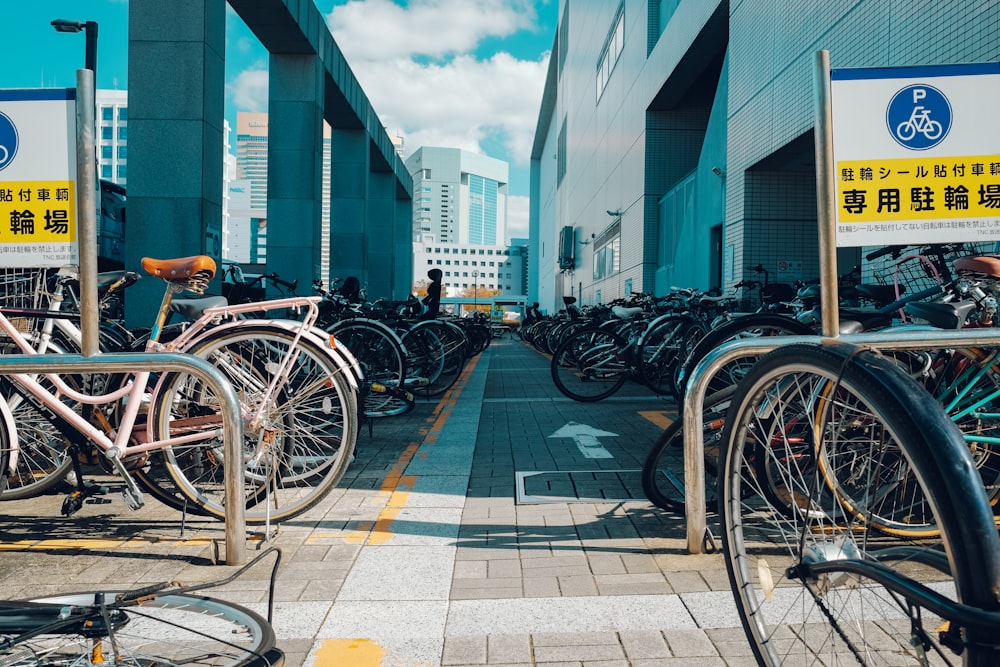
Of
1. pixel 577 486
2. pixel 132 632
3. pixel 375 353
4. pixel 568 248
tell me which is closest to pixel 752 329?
pixel 577 486

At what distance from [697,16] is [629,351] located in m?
9.90

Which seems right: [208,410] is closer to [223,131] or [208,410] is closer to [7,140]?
[7,140]

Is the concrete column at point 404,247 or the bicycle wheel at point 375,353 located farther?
the concrete column at point 404,247

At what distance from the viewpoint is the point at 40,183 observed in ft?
10.8

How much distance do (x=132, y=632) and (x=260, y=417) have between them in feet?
4.85

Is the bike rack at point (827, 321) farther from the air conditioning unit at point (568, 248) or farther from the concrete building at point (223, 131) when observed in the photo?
the air conditioning unit at point (568, 248)

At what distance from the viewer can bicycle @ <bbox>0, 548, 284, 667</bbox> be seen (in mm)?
1920

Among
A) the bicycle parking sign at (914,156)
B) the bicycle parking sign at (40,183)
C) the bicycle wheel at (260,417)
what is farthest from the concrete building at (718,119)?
the bicycle parking sign at (40,183)

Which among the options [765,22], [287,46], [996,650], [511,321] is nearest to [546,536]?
[996,650]

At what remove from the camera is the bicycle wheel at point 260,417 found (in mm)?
3715

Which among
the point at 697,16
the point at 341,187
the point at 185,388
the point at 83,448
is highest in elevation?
the point at 697,16

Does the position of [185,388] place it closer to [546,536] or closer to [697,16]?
[546,536]

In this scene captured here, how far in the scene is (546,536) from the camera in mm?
3697

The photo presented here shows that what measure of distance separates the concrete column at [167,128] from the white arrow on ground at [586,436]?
5843 mm
